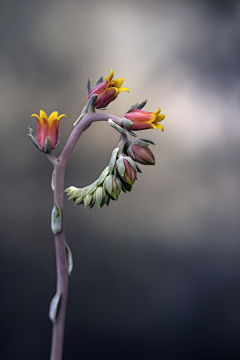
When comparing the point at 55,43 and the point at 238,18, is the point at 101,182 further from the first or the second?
the point at 238,18

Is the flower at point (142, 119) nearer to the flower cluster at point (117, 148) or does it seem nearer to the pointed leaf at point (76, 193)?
the flower cluster at point (117, 148)

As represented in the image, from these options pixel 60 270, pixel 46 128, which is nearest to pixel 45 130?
pixel 46 128

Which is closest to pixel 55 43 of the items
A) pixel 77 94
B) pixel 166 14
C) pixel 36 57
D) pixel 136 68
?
pixel 36 57

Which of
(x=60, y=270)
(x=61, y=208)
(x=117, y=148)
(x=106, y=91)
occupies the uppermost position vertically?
(x=106, y=91)

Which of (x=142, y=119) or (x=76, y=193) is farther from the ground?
(x=142, y=119)

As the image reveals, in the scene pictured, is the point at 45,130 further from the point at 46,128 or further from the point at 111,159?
the point at 111,159

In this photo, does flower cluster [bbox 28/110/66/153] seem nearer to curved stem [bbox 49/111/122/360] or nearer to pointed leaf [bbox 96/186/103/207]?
curved stem [bbox 49/111/122/360]

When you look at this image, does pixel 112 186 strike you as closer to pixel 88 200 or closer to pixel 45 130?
pixel 88 200

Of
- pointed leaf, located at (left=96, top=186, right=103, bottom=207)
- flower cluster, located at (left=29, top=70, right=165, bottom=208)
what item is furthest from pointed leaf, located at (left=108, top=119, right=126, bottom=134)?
pointed leaf, located at (left=96, top=186, right=103, bottom=207)

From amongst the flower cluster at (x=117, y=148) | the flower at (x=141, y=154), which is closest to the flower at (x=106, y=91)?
the flower cluster at (x=117, y=148)
